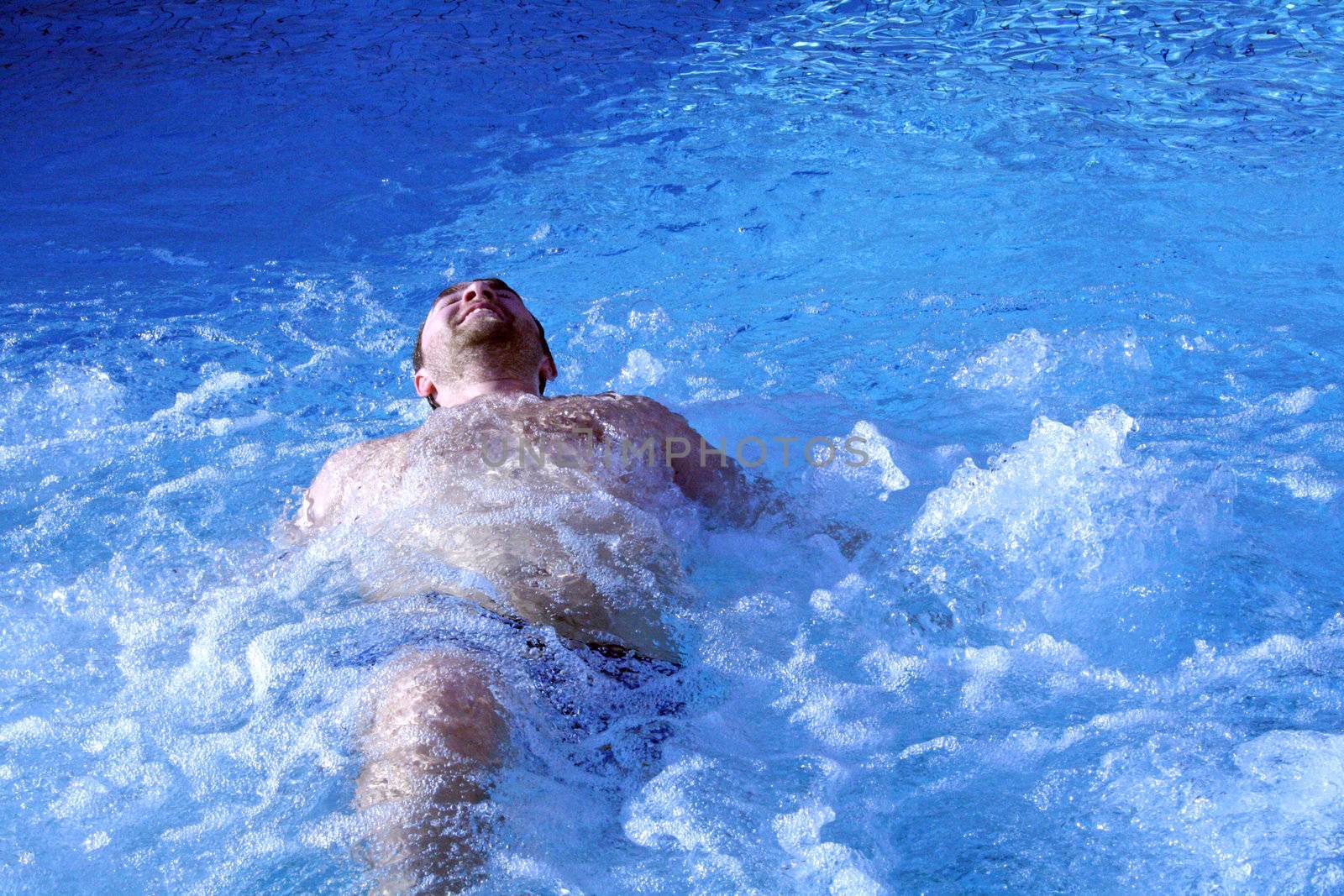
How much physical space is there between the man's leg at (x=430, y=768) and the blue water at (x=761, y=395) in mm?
73

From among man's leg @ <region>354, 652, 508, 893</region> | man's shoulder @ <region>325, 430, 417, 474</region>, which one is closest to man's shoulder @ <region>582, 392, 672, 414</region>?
man's shoulder @ <region>325, 430, 417, 474</region>

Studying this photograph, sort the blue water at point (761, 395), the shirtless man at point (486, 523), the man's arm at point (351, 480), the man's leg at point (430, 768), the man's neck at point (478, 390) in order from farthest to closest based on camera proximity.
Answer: the man's neck at point (478, 390)
the man's arm at point (351, 480)
the blue water at point (761, 395)
the shirtless man at point (486, 523)
the man's leg at point (430, 768)

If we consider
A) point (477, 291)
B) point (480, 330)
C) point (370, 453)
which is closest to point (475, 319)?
point (480, 330)

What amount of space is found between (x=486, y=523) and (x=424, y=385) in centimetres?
84

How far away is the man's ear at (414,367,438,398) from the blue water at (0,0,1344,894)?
55 cm

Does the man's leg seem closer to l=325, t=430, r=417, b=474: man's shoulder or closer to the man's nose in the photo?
l=325, t=430, r=417, b=474: man's shoulder

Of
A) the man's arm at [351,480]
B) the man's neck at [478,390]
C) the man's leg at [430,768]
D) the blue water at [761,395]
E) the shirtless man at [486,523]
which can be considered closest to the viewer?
the man's leg at [430,768]

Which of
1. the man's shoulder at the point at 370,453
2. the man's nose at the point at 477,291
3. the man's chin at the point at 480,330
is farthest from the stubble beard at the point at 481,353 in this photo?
the man's shoulder at the point at 370,453

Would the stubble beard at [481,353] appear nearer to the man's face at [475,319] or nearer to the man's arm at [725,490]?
the man's face at [475,319]

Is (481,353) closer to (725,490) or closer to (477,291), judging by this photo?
(477,291)

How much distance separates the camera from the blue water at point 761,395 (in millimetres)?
2047

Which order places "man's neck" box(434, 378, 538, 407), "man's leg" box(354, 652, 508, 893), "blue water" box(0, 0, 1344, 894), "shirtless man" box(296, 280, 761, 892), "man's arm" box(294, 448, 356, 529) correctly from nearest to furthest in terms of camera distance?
"man's leg" box(354, 652, 508, 893)
"shirtless man" box(296, 280, 761, 892)
"blue water" box(0, 0, 1344, 894)
"man's arm" box(294, 448, 356, 529)
"man's neck" box(434, 378, 538, 407)

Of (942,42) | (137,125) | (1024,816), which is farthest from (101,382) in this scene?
(942,42)

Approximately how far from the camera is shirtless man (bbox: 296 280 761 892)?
6.34 feet
